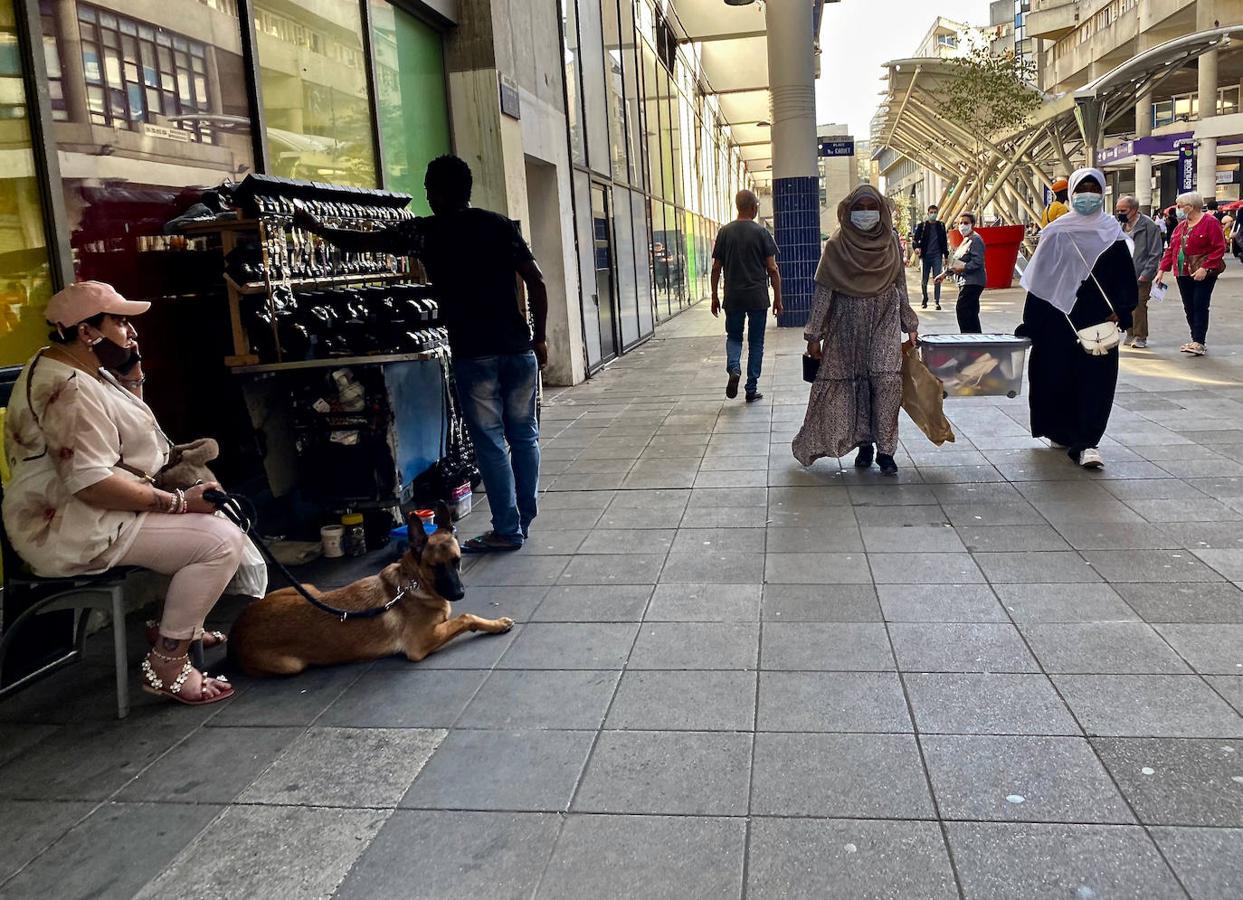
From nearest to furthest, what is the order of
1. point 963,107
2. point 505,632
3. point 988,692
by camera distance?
point 988,692, point 505,632, point 963,107

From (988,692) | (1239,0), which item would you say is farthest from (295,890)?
Result: (1239,0)

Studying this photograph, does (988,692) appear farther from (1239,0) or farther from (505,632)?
(1239,0)

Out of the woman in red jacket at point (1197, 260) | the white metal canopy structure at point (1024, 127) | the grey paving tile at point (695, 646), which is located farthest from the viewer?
the white metal canopy structure at point (1024, 127)

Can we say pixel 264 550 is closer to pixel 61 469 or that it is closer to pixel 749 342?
pixel 61 469

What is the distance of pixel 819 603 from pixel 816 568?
47 centimetres

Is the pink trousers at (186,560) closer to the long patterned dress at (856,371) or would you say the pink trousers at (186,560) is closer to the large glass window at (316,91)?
the large glass window at (316,91)

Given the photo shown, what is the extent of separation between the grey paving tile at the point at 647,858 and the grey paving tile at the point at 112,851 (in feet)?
3.34

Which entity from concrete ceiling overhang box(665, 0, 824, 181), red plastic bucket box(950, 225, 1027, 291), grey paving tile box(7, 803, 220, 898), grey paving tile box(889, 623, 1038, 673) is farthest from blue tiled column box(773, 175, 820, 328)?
grey paving tile box(7, 803, 220, 898)

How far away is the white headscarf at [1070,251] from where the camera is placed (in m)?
6.05

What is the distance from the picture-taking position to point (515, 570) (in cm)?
480

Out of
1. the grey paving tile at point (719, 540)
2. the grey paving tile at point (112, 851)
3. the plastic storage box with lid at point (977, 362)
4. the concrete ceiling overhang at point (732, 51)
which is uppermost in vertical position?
the concrete ceiling overhang at point (732, 51)

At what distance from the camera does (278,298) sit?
5.01 metres

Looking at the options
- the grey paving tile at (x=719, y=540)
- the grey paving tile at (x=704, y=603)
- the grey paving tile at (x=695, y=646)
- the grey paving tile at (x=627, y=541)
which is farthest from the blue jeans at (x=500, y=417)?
the grey paving tile at (x=695, y=646)

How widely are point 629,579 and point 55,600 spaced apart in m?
2.27
